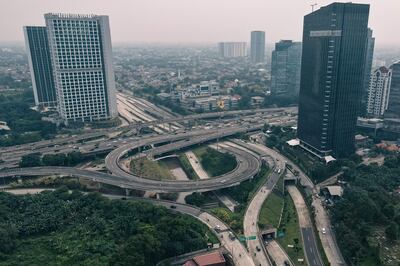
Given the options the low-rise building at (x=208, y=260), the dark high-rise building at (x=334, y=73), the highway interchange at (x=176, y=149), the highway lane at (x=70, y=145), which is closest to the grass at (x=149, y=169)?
the highway interchange at (x=176, y=149)

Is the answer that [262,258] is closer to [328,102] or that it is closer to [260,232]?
[260,232]

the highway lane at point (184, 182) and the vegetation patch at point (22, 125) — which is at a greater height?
the vegetation patch at point (22, 125)

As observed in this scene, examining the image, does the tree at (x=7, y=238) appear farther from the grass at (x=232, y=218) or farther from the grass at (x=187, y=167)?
the grass at (x=187, y=167)

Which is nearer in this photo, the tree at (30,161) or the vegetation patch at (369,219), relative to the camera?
the vegetation patch at (369,219)

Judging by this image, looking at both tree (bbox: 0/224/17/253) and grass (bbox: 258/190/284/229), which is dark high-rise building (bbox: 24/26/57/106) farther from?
grass (bbox: 258/190/284/229)

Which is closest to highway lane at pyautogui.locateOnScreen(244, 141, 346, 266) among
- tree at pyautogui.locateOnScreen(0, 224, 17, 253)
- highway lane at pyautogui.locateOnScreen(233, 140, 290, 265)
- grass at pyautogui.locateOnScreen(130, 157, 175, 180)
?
highway lane at pyautogui.locateOnScreen(233, 140, 290, 265)

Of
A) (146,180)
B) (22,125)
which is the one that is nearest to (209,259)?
(146,180)

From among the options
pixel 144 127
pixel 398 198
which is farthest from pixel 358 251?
pixel 144 127

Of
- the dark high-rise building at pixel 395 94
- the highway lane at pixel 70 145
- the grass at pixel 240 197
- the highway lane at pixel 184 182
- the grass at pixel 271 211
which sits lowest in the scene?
the grass at pixel 271 211
